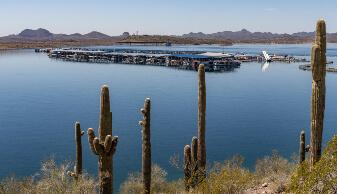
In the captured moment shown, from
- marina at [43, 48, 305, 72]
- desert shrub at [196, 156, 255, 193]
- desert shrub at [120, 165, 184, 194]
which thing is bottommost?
desert shrub at [120, 165, 184, 194]

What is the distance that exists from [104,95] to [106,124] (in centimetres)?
132

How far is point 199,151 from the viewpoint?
82.0 feet

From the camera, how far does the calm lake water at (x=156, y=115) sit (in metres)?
43.9

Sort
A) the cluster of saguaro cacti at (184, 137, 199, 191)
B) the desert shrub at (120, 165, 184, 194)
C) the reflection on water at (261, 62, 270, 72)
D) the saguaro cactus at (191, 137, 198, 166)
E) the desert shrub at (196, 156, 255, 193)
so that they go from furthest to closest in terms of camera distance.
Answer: the reflection on water at (261, 62, 270, 72) → the desert shrub at (120, 165, 184, 194) → the saguaro cactus at (191, 137, 198, 166) → the cluster of saguaro cacti at (184, 137, 199, 191) → the desert shrub at (196, 156, 255, 193)

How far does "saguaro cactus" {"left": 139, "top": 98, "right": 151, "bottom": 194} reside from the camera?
22.1 m

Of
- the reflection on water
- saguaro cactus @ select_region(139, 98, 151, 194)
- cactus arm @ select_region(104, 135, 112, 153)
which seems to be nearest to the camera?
cactus arm @ select_region(104, 135, 112, 153)

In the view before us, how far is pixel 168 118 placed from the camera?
61.5 meters

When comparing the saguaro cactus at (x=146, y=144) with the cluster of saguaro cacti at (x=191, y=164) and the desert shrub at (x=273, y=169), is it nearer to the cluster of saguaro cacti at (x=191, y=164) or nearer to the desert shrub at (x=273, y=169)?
the cluster of saguaro cacti at (x=191, y=164)

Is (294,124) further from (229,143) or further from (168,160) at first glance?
(168,160)

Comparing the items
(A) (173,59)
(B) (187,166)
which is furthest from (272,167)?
(A) (173,59)

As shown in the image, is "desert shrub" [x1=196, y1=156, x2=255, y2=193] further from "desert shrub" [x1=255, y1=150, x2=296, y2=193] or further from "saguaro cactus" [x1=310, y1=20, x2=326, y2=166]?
"saguaro cactus" [x1=310, y1=20, x2=326, y2=166]

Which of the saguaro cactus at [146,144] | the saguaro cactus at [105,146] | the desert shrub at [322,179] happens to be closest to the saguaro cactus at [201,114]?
the saguaro cactus at [146,144]

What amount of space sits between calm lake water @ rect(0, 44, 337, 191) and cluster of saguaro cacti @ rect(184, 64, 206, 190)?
36.8 ft

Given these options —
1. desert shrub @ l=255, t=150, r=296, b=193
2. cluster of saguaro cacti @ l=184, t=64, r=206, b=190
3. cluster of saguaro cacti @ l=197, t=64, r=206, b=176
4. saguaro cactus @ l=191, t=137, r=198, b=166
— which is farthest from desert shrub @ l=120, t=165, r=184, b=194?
desert shrub @ l=255, t=150, r=296, b=193
